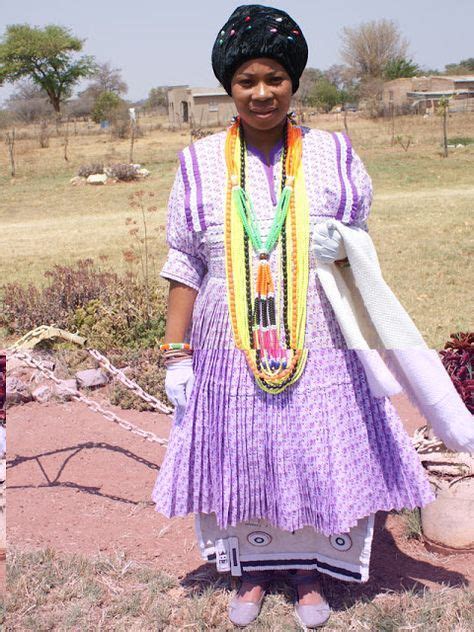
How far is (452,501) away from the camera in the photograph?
109 inches

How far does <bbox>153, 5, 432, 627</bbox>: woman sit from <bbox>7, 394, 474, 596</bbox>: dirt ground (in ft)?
1.79

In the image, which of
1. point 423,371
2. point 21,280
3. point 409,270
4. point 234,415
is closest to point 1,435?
point 234,415

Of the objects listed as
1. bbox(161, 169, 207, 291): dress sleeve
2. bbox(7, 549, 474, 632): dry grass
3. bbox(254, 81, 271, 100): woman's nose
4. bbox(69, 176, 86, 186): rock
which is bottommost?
bbox(7, 549, 474, 632): dry grass

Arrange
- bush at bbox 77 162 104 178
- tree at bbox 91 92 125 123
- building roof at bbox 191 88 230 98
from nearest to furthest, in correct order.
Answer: bush at bbox 77 162 104 178
building roof at bbox 191 88 230 98
tree at bbox 91 92 125 123

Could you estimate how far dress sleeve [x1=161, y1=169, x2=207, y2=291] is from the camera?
2.37m

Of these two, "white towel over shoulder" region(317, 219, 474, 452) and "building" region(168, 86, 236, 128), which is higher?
"building" region(168, 86, 236, 128)

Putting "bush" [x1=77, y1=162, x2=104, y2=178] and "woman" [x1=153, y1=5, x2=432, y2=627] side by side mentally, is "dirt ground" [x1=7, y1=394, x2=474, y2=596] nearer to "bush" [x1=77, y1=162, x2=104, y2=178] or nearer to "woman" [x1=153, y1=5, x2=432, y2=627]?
"woman" [x1=153, y1=5, x2=432, y2=627]

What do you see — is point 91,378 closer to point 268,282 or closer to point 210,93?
point 268,282

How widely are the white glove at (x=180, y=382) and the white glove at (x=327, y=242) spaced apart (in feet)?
1.77

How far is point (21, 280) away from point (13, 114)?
3733 centimetres

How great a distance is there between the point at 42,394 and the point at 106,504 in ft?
4.15

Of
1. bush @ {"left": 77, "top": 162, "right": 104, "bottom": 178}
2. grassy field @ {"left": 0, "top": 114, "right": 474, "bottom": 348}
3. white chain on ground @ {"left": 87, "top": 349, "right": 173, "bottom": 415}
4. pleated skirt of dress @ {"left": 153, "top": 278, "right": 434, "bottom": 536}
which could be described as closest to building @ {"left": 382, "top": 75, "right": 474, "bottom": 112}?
grassy field @ {"left": 0, "top": 114, "right": 474, "bottom": 348}

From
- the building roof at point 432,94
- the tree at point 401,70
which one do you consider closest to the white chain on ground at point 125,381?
the building roof at point 432,94

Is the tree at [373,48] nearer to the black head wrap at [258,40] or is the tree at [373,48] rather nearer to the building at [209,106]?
the building at [209,106]
